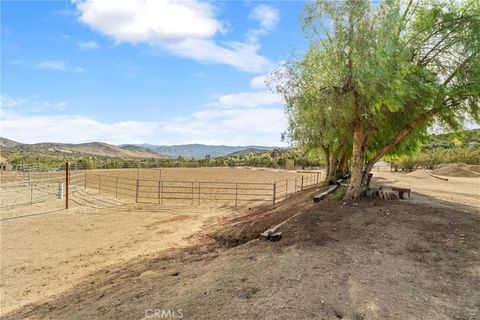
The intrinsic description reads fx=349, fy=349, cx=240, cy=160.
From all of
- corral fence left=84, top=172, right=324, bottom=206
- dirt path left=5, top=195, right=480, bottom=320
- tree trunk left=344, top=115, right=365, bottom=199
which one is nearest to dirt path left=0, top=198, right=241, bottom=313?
dirt path left=5, top=195, right=480, bottom=320

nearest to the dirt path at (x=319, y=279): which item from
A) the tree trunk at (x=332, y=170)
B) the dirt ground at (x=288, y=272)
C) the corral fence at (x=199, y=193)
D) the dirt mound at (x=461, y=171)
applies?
the dirt ground at (x=288, y=272)

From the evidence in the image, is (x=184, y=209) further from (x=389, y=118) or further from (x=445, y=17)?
(x=445, y=17)

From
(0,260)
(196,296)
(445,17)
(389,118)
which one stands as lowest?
(0,260)

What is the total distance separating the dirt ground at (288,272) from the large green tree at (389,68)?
2.73 m

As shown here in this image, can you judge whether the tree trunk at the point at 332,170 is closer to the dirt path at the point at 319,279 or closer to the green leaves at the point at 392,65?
the green leaves at the point at 392,65

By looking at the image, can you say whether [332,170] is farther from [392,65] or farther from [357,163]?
[392,65]

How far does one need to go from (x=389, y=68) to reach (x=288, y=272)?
6.01 m

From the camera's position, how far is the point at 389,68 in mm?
8805

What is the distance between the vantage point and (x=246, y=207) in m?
19.2

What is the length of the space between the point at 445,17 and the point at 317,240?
733 centimetres

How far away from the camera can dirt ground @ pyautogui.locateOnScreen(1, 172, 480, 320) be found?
4.74 m

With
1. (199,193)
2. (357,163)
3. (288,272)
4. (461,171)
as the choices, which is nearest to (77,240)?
(199,193)

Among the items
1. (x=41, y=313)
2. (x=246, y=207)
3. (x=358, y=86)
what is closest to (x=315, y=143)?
(x=246, y=207)

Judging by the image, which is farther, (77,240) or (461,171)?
(461,171)
